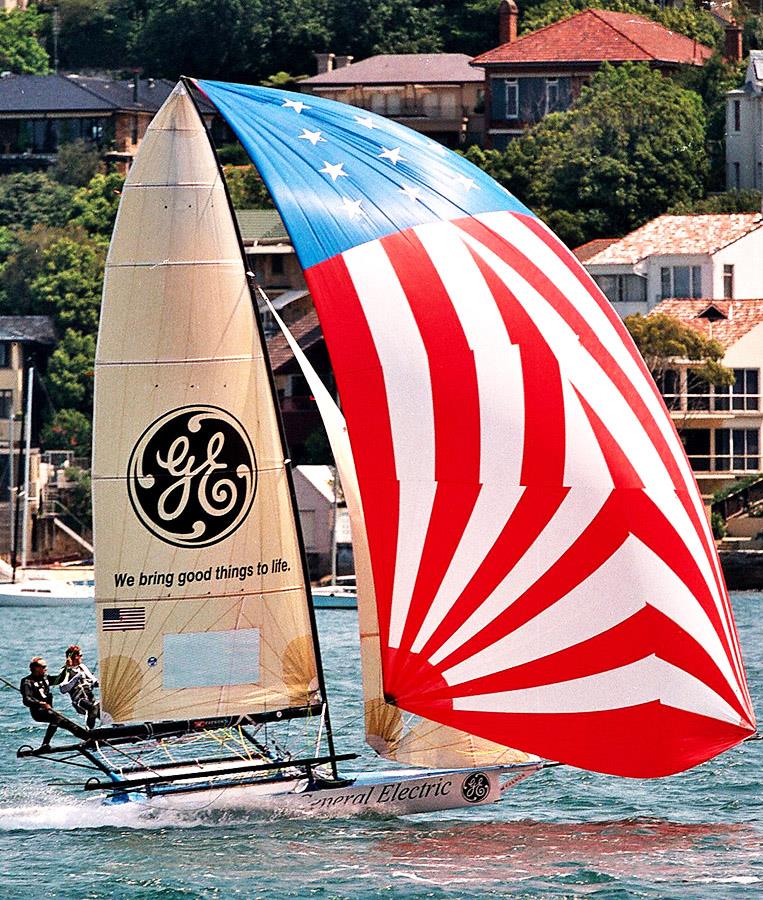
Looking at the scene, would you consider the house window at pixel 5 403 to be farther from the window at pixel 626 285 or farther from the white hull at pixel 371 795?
the white hull at pixel 371 795

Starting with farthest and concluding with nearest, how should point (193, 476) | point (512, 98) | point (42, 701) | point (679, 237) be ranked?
point (512, 98)
point (679, 237)
point (42, 701)
point (193, 476)

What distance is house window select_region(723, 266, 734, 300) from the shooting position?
52406mm

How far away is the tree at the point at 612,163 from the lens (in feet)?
193

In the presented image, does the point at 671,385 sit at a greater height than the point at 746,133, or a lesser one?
lesser

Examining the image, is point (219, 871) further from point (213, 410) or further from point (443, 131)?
point (443, 131)

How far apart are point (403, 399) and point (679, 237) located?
3991cm

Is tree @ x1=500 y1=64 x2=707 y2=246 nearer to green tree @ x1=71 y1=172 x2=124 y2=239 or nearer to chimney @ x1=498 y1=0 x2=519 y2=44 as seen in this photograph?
chimney @ x1=498 y1=0 x2=519 y2=44

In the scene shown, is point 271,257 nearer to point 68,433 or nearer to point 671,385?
point 68,433

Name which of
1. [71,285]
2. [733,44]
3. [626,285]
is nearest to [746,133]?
[733,44]

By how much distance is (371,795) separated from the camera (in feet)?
50.0

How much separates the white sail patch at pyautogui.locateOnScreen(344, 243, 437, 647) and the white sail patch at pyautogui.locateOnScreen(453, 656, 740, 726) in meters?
0.78

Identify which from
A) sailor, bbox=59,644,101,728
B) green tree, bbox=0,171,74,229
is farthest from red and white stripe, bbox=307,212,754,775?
green tree, bbox=0,171,74,229

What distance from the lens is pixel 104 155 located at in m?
69.4

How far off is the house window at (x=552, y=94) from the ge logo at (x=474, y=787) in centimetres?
5194
